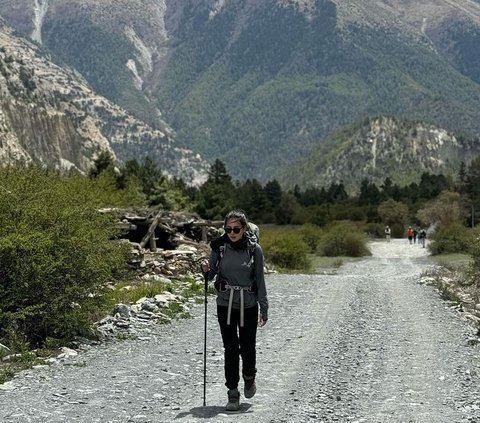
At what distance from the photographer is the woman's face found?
375 inches

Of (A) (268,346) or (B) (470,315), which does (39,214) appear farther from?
(B) (470,315)

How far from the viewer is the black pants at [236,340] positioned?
9.74 m

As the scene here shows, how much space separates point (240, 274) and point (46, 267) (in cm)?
588

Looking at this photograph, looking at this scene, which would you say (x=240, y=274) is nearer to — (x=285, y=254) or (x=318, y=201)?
(x=285, y=254)

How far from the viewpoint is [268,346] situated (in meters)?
14.5

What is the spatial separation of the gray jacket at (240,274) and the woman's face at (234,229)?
0.53 feet

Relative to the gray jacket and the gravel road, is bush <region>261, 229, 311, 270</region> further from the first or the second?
the gray jacket

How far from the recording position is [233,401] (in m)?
9.52

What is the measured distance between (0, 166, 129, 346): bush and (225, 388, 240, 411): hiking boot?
17.4 feet

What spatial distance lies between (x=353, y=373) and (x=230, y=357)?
10.1 feet

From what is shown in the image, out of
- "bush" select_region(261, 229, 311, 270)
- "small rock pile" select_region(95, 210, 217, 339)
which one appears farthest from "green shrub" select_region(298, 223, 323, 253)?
"small rock pile" select_region(95, 210, 217, 339)

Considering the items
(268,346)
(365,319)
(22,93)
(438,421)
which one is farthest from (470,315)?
(22,93)

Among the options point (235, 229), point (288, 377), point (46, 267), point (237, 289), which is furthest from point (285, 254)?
point (235, 229)

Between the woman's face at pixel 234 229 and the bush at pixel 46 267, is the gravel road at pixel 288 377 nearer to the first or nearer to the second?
the bush at pixel 46 267
